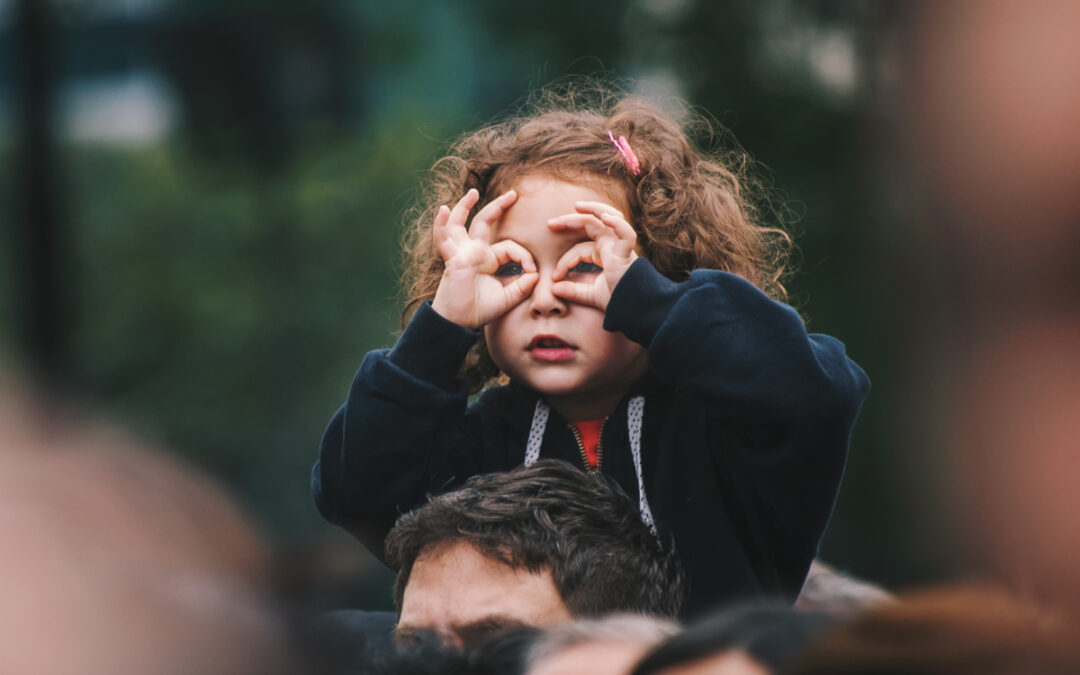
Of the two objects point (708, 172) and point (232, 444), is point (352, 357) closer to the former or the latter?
point (232, 444)

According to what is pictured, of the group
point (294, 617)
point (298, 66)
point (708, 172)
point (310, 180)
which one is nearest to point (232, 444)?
point (310, 180)

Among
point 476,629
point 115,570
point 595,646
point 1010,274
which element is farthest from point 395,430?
point 1010,274

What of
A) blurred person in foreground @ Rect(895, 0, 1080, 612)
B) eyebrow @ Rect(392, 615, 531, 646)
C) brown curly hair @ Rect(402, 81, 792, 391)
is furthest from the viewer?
brown curly hair @ Rect(402, 81, 792, 391)

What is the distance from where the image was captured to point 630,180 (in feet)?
5.92

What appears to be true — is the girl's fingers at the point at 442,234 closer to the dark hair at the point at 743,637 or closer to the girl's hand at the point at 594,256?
the girl's hand at the point at 594,256

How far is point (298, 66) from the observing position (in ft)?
23.0

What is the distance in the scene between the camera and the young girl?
56.0 inches

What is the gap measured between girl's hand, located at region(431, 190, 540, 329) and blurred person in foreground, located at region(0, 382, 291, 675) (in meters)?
1.15

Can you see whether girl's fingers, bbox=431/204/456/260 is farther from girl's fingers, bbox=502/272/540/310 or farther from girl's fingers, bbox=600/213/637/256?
girl's fingers, bbox=600/213/637/256

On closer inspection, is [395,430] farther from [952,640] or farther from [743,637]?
[952,640]

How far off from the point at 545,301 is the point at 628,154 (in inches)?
14.3

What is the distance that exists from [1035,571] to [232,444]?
5.48 m

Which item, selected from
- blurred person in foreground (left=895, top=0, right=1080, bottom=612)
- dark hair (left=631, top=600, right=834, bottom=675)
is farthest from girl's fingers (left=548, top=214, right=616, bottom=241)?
blurred person in foreground (left=895, top=0, right=1080, bottom=612)

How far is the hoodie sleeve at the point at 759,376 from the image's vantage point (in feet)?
4.57
